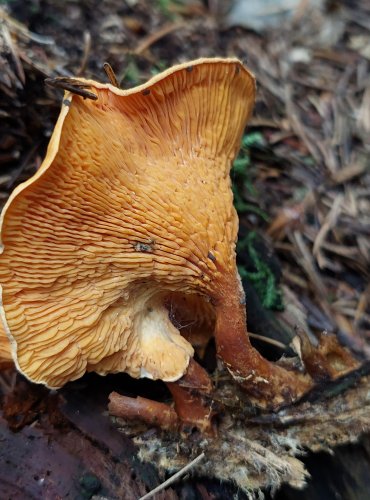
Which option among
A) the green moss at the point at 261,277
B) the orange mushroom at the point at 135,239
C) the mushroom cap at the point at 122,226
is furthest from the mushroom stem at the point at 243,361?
the green moss at the point at 261,277

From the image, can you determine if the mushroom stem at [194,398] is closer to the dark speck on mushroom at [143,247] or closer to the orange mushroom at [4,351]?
the dark speck on mushroom at [143,247]

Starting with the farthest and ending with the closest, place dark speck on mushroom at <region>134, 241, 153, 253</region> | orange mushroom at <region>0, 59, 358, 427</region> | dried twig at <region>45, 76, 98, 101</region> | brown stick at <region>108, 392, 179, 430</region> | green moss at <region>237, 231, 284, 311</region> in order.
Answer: green moss at <region>237, 231, 284, 311</region>, brown stick at <region>108, 392, 179, 430</region>, dark speck on mushroom at <region>134, 241, 153, 253</region>, orange mushroom at <region>0, 59, 358, 427</region>, dried twig at <region>45, 76, 98, 101</region>

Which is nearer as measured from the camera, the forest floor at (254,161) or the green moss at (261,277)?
the forest floor at (254,161)

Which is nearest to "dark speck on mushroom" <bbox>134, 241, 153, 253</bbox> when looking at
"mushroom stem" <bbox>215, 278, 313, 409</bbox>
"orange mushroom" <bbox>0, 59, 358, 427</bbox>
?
"orange mushroom" <bbox>0, 59, 358, 427</bbox>

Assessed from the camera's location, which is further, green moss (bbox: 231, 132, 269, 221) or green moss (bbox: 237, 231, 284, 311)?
green moss (bbox: 231, 132, 269, 221)

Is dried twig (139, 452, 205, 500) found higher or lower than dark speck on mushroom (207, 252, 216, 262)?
lower

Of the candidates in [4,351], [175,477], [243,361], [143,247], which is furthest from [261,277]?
[4,351]

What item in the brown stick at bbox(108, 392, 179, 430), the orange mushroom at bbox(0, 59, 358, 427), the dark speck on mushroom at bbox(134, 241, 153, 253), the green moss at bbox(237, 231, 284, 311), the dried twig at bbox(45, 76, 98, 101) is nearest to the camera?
the dried twig at bbox(45, 76, 98, 101)

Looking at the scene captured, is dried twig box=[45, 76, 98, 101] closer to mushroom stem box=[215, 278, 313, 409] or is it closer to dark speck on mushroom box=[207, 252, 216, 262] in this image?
dark speck on mushroom box=[207, 252, 216, 262]
